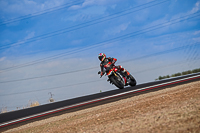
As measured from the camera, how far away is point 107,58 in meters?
14.5

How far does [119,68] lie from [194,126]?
1016 cm

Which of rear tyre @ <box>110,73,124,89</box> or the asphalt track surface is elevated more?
rear tyre @ <box>110,73,124,89</box>

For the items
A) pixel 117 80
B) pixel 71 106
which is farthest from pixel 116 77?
pixel 71 106

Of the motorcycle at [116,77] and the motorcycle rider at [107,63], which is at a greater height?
the motorcycle rider at [107,63]

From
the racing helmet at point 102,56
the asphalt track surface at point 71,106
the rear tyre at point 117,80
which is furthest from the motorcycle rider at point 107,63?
the asphalt track surface at point 71,106

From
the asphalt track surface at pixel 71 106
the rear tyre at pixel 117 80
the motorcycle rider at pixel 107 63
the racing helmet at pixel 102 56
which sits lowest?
the asphalt track surface at pixel 71 106

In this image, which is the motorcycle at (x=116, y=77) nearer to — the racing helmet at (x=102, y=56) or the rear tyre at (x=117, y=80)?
the rear tyre at (x=117, y=80)

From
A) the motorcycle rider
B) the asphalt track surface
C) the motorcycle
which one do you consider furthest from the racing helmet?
the asphalt track surface

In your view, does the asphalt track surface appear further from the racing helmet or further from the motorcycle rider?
the racing helmet

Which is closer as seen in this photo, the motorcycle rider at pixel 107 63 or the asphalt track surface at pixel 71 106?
the asphalt track surface at pixel 71 106

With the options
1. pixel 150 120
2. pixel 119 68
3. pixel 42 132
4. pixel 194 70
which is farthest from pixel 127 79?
pixel 194 70

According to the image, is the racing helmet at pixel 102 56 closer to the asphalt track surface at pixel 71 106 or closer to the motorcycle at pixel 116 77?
the motorcycle at pixel 116 77

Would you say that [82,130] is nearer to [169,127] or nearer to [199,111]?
[169,127]

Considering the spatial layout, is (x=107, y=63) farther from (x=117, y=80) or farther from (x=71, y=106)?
(x=71, y=106)
